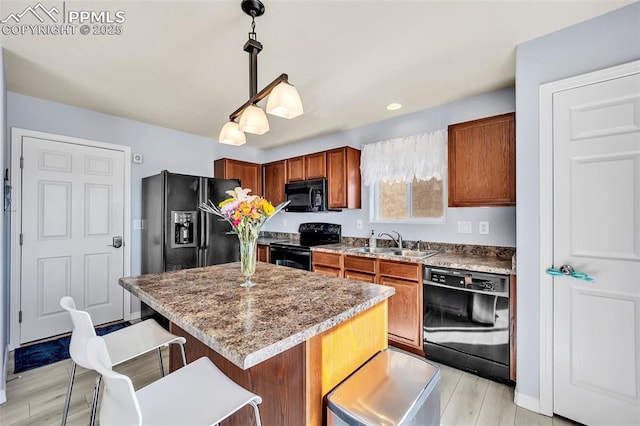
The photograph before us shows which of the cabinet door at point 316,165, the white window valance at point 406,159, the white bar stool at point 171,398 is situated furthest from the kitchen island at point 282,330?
the cabinet door at point 316,165

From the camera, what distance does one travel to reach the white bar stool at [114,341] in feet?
3.97

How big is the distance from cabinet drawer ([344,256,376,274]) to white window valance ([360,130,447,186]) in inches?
40.8

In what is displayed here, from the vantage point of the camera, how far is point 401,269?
2588 mm

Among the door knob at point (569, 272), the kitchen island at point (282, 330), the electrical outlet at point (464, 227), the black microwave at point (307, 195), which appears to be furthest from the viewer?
the black microwave at point (307, 195)

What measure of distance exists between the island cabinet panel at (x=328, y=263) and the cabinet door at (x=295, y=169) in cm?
124

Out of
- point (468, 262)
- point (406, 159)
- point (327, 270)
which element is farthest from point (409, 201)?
point (327, 270)

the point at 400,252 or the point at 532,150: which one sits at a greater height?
the point at 532,150

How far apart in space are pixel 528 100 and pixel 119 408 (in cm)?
261

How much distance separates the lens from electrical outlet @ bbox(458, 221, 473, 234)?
9.08 feet

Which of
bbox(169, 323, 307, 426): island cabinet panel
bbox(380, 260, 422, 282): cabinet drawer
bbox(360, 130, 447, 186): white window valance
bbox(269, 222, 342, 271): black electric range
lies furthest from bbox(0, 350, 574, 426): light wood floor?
bbox(360, 130, 447, 186): white window valance

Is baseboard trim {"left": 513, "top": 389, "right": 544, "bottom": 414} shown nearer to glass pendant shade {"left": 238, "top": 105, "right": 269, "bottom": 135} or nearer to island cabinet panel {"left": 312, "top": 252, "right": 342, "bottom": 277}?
island cabinet panel {"left": 312, "top": 252, "right": 342, "bottom": 277}

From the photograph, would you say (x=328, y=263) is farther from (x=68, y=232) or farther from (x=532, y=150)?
(x=68, y=232)

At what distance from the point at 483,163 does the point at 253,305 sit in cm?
218

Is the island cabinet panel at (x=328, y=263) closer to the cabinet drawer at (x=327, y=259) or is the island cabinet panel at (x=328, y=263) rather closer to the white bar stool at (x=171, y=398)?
the cabinet drawer at (x=327, y=259)
